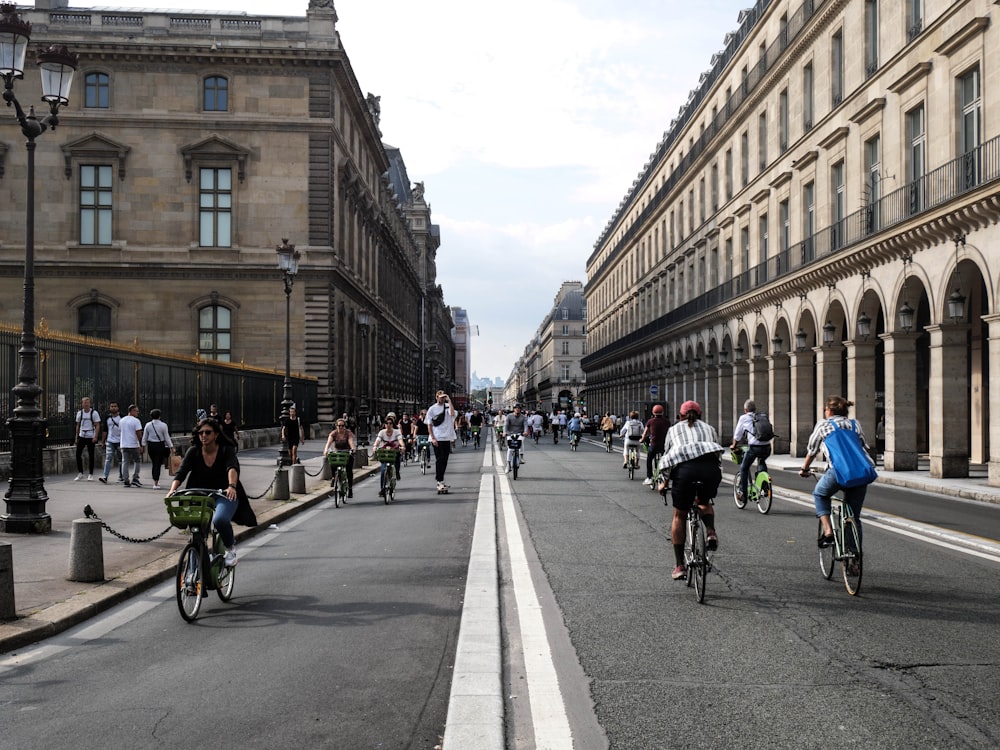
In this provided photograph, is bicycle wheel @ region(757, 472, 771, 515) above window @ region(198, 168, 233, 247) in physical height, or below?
below

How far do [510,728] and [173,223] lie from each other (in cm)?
4445

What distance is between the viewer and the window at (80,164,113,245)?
148ft

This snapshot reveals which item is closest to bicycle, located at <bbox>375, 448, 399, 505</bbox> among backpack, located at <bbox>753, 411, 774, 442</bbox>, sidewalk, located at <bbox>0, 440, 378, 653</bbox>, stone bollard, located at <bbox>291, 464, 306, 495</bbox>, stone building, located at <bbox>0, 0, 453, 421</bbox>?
sidewalk, located at <bbox>0, 440, 378, 653</bbox>

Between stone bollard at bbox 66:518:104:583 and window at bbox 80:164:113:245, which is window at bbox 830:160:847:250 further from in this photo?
window at bbox 80:164:113:245

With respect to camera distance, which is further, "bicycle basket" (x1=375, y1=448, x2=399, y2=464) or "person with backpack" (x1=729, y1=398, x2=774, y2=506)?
"bicycle basket" (x1=375, y1=448, x2=399, y2=464)

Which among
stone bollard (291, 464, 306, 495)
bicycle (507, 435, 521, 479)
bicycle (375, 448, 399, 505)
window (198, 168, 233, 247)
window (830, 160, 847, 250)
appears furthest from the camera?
window (198, 168, 233, 247)

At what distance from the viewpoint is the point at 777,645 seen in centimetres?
631

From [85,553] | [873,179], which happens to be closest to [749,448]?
[85,553]

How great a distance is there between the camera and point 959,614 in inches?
285

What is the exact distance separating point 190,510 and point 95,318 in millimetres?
40963

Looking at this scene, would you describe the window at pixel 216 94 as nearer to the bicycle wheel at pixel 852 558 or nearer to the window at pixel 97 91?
the window at pixel 97 91

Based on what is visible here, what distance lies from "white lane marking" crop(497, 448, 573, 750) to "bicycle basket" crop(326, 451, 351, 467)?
7.45 meters

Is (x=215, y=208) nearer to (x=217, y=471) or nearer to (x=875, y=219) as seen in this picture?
(x=875, y=219)

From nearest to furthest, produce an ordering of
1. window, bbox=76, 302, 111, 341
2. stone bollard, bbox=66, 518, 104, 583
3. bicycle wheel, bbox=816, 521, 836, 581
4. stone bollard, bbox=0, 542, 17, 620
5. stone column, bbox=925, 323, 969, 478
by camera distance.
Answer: stone bollard, bbox=0, 542, 17, 620 < stone bollard, bbox=66, 518, 104, 583 < bicycle wheel, bbox=816, 521, 836, 581 < stone column, bbox=925, 323, 969, 478 < window, bbox=76, 302, 111, 341
